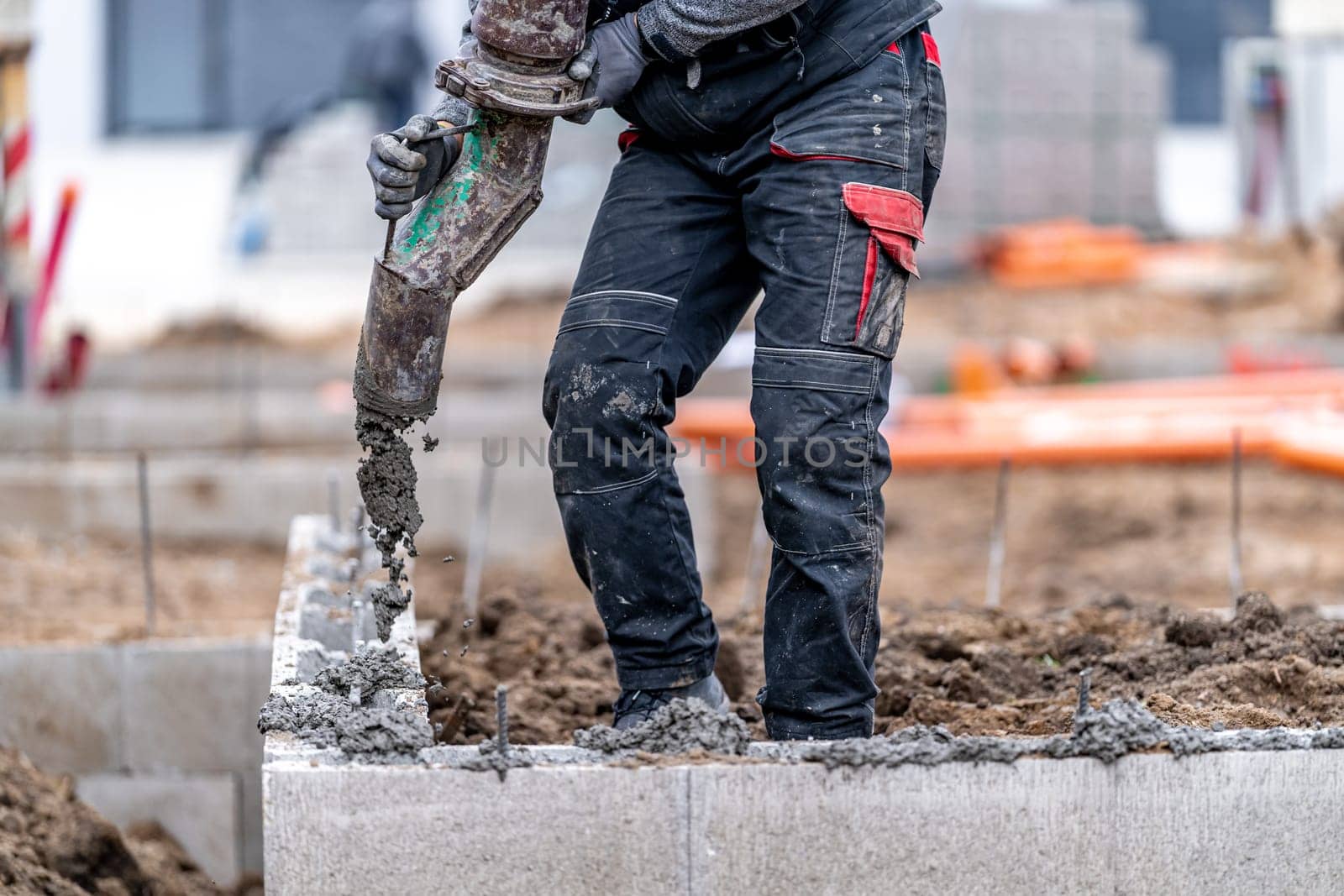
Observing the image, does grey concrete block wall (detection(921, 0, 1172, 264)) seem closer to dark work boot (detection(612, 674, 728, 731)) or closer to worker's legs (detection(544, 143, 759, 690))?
worker's legs (detection(544, 143, 759, 690))

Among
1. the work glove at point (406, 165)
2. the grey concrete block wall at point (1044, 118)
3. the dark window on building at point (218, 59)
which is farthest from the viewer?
the dark window on building at point (218, 59)

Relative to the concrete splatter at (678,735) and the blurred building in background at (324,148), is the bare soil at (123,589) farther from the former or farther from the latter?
the blurred building in background at (324,148)

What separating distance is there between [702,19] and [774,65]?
7.0 inches

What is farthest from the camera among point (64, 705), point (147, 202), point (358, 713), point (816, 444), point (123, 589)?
point (147, 202)

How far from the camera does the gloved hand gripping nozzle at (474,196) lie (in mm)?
2498

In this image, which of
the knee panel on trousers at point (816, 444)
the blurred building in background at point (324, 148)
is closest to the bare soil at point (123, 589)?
the knee panel on trousers at point (816, 444)

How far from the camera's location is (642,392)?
2.68 m

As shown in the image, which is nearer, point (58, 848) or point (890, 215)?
point (890, 215)

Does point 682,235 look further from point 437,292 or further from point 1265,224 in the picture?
point 1265,224

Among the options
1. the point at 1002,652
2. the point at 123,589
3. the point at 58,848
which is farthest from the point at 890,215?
the point at 123,589

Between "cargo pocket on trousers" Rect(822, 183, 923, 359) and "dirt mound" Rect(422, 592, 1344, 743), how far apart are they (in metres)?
0.78

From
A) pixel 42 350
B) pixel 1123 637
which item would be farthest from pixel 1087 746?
pixel 42 350

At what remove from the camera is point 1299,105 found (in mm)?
13844

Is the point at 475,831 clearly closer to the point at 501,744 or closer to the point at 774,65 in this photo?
the point at 501,744
